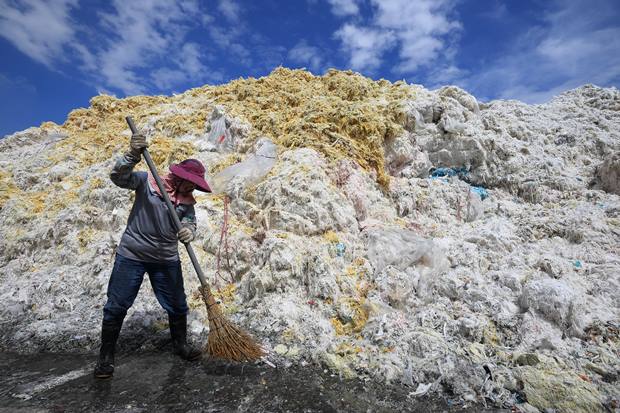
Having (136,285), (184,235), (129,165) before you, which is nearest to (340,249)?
(184,235)

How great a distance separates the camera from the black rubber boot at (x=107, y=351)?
124 inches

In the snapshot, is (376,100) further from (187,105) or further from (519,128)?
(187,105)

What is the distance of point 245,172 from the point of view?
5.84 metres

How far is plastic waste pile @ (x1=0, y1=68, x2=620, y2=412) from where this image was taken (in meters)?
3.35

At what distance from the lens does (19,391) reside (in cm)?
297

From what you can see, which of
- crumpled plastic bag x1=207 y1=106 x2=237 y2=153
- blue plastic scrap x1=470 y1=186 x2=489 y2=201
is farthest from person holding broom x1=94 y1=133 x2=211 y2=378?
blue plastic scrap x1=470 y1=186 x2=489 y2=201

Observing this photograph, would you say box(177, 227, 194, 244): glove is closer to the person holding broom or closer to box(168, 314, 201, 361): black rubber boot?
the person holding broom

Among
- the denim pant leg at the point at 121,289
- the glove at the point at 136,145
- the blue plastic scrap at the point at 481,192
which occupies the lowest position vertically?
the denim pant leg at the point at 121,289

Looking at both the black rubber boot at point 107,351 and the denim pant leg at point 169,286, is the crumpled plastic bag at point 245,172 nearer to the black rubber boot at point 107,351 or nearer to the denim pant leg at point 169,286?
the denim pant leg at point 169,286

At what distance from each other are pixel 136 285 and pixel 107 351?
640 millimetres

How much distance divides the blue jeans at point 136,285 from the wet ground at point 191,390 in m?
0.56

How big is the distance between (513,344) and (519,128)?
5.28 m

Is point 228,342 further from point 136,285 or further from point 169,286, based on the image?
point 136,285

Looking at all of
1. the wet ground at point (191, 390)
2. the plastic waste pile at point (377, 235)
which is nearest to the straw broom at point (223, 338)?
the wet ground at point (191, 390)
